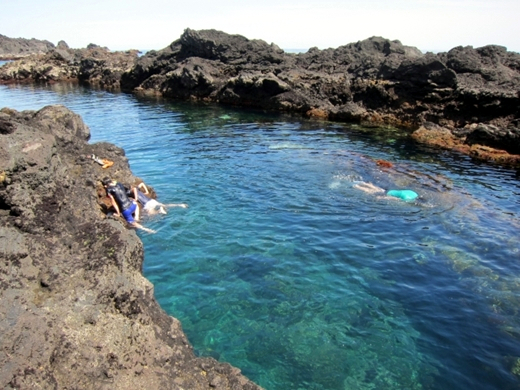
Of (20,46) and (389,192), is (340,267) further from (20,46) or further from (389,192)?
(20,46)

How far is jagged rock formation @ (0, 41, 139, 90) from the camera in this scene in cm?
6212

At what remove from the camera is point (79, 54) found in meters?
70.9

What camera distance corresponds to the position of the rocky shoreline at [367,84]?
26859mm

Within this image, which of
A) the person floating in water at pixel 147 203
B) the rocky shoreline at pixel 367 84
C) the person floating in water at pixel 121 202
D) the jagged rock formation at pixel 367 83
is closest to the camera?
the person floating in water at pixel 121 202

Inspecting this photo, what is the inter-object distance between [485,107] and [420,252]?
67.7 ft

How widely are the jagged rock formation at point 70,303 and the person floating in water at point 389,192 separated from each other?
40.7 ft

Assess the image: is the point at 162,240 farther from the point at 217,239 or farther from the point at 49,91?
the point at 49,91

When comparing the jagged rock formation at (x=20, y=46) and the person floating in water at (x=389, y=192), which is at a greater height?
the jagged rock formation at (x=20, y=46)

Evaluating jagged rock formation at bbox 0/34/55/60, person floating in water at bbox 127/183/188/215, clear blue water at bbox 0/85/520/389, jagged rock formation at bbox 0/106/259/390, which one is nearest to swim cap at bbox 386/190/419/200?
clear blue water at bbox 0/85/520/389

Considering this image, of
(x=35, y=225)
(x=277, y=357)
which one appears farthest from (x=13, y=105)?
(x=277, y=357)

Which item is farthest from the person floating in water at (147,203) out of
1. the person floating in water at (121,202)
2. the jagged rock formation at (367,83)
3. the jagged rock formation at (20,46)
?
Result: the jagged rock formation at (20,46)

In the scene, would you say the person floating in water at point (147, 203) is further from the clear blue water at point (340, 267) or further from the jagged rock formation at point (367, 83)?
the jagged rock formation at point (367, 83)

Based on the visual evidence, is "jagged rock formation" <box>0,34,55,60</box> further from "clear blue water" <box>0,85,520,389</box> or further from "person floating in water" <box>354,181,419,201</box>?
"person floating in water" <box>354,181,419,201</box>

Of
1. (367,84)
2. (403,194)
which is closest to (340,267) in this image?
(403,194)
